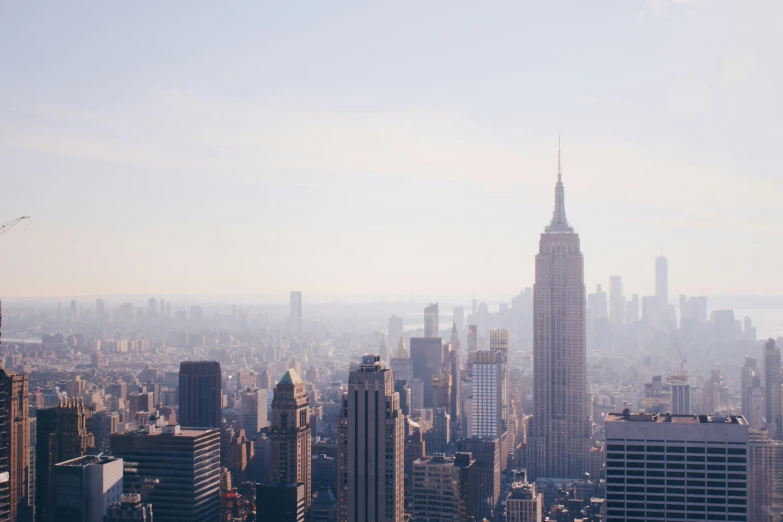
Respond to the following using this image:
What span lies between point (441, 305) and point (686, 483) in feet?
82.9

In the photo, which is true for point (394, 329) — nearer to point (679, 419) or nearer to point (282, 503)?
point (282, 503)

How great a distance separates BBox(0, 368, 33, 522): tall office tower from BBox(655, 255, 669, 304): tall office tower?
19.3 m

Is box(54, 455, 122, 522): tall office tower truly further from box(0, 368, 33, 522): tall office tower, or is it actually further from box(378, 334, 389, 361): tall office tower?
box(378, 334, 389, 361): tall office tower

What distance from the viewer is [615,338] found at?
47.9 m

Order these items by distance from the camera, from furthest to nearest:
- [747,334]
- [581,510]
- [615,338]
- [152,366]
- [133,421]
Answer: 1. [615,338]
2. [152,366]
3. [747,334]
4. [133,421]
5. [581,510]

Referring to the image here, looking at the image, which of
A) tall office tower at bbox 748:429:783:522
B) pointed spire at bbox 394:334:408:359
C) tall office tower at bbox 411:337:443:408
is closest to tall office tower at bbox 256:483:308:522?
tall office tower at bbox 748:429:783:522

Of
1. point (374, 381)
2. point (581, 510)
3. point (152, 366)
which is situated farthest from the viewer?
point (152, 366)

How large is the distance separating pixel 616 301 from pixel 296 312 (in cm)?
1867

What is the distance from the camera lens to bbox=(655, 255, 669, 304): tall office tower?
30538 mm

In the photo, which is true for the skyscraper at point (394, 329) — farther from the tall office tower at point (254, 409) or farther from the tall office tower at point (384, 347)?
the tall office tower at point (254, 409)

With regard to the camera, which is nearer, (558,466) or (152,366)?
(558,466)

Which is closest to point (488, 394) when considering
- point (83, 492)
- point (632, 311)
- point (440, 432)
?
point (440, 432)

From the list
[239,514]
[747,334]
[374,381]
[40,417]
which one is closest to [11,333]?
[40,417]

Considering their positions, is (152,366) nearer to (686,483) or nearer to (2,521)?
(2,521)
